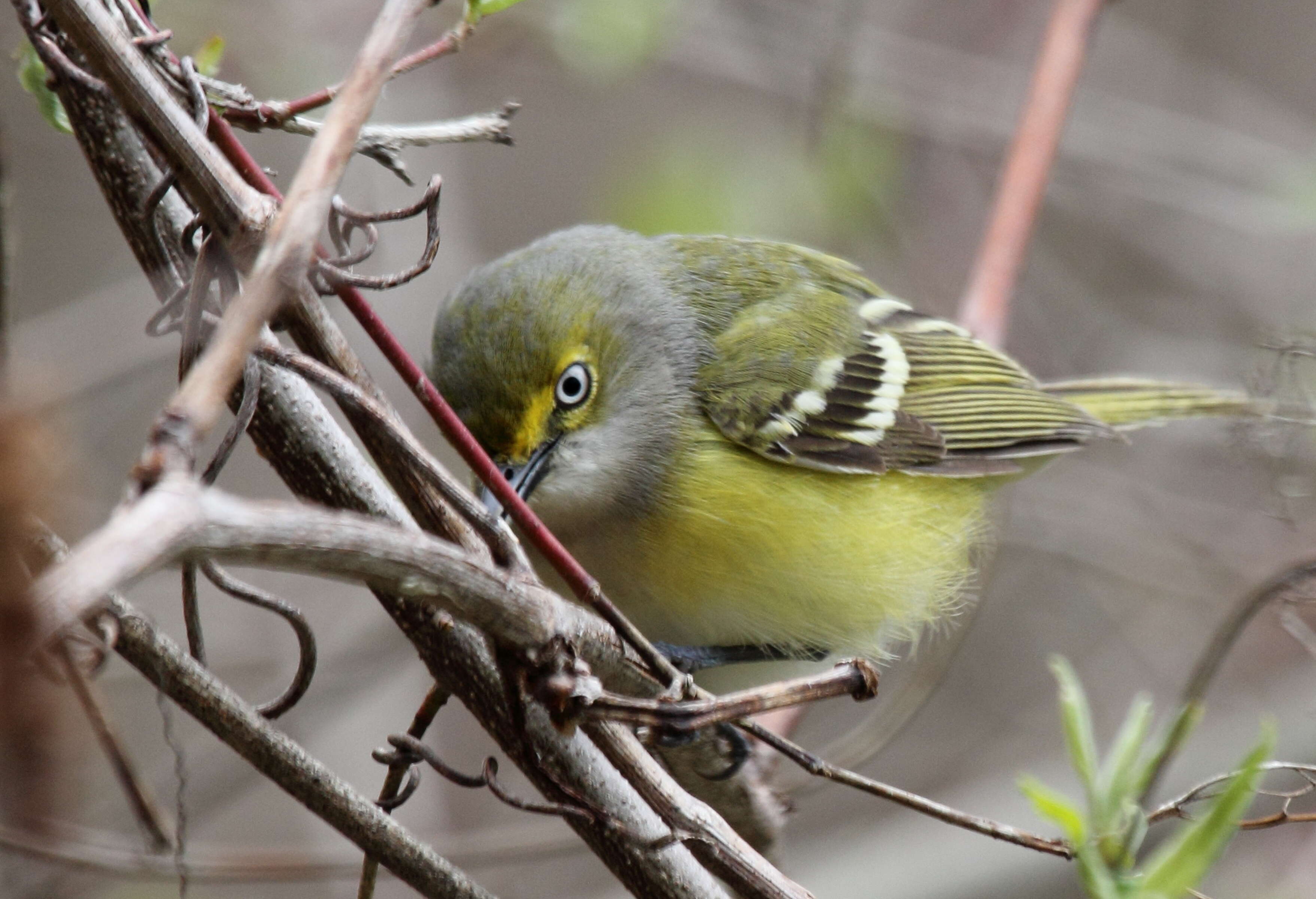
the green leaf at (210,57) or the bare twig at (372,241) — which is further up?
the green leaf at (210,57)

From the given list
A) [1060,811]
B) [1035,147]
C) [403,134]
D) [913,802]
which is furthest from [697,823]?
[1035,147]

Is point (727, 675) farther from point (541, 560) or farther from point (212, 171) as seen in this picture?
point (212, 171)

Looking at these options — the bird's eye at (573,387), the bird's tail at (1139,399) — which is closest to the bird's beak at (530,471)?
the bird's eye at (573,387)

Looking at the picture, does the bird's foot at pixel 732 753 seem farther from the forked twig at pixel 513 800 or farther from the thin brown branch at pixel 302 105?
the thin brown branch at pixel 302 105

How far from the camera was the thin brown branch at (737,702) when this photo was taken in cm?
128

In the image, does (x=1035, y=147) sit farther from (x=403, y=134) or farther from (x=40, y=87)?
(x=40, y=87)

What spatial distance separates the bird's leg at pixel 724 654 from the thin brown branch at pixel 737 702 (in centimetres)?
147

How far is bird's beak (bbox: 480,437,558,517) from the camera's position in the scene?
284 cm

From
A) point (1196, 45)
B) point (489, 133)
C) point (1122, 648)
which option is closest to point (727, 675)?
point (489, 133)

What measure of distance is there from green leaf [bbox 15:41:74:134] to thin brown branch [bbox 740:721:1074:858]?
1.21m

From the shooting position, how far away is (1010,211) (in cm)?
369

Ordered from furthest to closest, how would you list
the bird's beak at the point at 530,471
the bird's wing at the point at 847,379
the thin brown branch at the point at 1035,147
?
the thin brown branch at the point at 1035,147 < the bird's wing at the point at 847,379 < the bird's beak at the point at 530,471

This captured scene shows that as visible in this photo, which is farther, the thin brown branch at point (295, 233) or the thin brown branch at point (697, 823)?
the thin brown branch at point (697, 823)

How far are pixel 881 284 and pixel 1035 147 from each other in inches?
121
